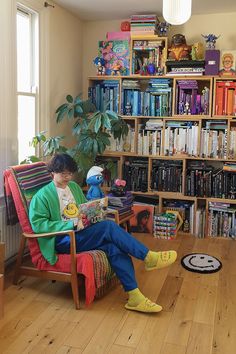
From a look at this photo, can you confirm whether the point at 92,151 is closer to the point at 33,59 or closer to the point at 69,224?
the point at 33,59

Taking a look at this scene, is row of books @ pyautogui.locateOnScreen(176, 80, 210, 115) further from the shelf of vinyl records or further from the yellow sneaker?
the yellow sneaker

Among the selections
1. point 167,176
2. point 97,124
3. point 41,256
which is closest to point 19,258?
point 41,256

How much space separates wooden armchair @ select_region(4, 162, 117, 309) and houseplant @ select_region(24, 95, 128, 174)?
608mm

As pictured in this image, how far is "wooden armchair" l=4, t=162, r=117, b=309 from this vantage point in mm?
2684

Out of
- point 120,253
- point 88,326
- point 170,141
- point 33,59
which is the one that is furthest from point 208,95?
point 88,326

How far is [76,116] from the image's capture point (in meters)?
4.19

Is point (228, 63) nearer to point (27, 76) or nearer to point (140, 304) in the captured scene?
point (27, 76)

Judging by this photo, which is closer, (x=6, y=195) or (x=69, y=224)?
(x=69, y=224)

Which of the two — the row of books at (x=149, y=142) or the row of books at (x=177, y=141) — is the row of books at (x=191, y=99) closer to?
the row of books at (x=177, y=141)

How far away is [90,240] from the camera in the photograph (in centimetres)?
285

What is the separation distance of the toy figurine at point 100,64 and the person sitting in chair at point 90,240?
77.2 inches

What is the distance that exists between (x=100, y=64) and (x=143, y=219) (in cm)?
173

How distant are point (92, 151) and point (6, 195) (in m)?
1.10

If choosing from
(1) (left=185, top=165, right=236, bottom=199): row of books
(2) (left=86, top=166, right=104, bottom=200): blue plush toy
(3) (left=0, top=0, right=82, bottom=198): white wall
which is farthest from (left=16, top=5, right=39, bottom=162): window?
(1) (left=185, top=165, right=236, bottom=199): row of books
